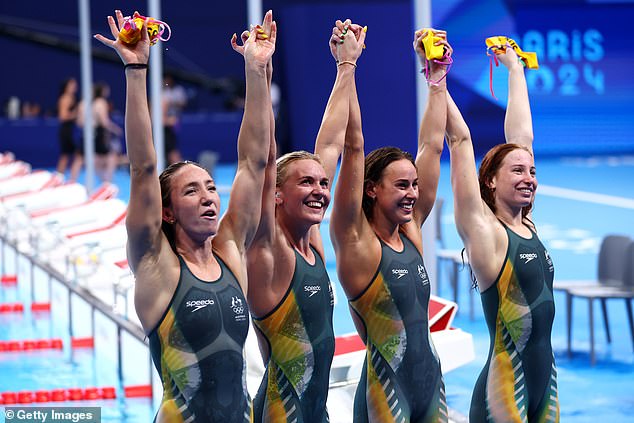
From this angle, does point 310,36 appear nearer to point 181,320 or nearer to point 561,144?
point 561,144

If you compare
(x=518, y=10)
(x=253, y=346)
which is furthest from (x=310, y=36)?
(x=253, y=346)

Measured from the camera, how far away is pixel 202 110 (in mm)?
27688

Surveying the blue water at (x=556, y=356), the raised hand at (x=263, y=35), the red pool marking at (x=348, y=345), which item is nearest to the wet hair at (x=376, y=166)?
the raised hand at (x=263, y=35)

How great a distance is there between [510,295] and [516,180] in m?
0.46

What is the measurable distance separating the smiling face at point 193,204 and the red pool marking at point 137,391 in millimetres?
3746

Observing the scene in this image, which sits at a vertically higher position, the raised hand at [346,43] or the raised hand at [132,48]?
the raised hand at [346,43]

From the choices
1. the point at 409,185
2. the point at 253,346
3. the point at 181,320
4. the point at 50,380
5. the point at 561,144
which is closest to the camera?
the point at 181,320

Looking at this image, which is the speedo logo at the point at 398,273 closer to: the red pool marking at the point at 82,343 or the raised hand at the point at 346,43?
the raised hand at the point at 346,43

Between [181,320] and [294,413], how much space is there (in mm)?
627

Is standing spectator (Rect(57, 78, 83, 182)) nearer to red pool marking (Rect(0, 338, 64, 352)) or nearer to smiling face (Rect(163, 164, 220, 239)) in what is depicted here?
red pool marking (Rect(0, 338, 64, 352))

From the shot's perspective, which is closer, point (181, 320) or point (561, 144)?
point (181, 320)

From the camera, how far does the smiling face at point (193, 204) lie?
3.65m

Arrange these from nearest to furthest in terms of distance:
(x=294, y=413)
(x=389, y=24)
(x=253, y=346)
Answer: (x=294, y=413) < (x=253, y=346) < (x=389, y=24)

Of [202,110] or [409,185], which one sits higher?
[202,110]
